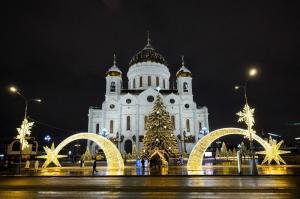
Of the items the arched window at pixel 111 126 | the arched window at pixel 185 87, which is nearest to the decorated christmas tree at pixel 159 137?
the arched window at pixel 111 126

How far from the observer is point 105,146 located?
2356cm

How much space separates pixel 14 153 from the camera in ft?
110

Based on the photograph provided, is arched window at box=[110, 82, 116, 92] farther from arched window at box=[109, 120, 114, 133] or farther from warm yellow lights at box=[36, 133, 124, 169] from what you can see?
warm yellow lights at box=[36, 133, 124, 169]

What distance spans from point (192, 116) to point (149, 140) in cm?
3042

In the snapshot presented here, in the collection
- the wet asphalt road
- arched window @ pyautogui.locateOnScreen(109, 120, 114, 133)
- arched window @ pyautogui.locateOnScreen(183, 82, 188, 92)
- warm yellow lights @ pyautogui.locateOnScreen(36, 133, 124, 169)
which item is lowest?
the wet asphalt road

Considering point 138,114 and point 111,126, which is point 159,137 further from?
point 111,126

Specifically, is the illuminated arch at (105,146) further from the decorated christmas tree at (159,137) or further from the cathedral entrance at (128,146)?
the cathedral entrance at (128,146)

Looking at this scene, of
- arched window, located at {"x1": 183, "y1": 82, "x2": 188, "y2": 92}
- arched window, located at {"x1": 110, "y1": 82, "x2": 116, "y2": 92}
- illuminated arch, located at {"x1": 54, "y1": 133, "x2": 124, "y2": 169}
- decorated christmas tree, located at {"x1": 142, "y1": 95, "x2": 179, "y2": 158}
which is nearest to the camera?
illuminated arch, located at {"x1": 54, "y1": 133, "x2": 124, "y2": 169}

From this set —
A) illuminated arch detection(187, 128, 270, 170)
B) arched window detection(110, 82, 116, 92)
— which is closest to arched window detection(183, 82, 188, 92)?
arched window detection(110, 82, 116, 92)

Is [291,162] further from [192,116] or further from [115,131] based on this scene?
[115,131]

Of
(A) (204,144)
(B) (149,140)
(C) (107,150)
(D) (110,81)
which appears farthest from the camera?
(D) (110,81)

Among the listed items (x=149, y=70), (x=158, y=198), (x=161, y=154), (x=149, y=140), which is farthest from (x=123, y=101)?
(x=158, y=198)

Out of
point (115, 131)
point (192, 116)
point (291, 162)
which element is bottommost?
point (291, 162)

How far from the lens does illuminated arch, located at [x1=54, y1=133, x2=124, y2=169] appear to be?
23.0 m
